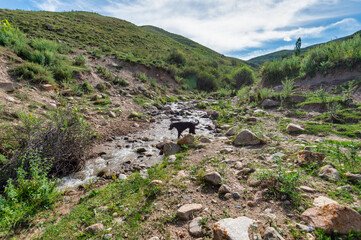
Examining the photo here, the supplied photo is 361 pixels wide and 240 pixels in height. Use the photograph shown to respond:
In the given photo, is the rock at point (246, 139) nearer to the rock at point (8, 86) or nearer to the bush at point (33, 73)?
the rock at point (8, 86)

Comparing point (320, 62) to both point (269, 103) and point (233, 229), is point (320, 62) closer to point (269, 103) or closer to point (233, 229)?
point (269, 103)

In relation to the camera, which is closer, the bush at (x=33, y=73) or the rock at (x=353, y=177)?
the rock at (x=353, y=177)

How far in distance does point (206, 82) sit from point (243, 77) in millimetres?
6346

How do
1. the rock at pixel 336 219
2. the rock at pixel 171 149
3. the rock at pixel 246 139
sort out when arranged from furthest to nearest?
the rock at pixel 171 149
the rock at pixel 246 139
the rock at pixel 336 219

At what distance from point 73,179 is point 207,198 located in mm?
3685

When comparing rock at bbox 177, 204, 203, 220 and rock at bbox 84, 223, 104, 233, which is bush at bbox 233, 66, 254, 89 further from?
rock at bbox 84, 223, 104, 233

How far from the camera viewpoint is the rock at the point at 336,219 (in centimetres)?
170

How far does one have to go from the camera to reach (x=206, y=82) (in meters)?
22.9

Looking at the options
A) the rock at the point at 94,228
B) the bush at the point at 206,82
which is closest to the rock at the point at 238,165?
the rock at the point at 94,228

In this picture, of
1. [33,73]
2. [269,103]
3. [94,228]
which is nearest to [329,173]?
[94,228]

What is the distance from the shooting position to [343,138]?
475 centimetres

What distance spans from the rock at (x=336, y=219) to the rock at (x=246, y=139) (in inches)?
111

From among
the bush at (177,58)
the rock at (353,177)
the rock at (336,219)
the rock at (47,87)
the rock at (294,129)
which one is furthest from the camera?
the bush at (177,58)

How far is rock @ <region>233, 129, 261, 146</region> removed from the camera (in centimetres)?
466
